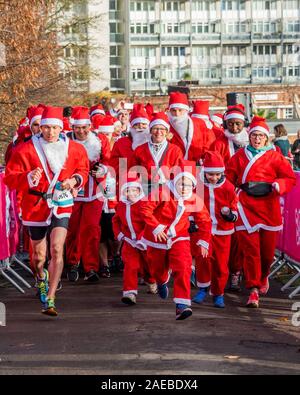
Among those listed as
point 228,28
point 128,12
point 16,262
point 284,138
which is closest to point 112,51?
point 128,12

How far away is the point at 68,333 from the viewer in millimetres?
10352

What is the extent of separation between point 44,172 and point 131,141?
1.81 meters

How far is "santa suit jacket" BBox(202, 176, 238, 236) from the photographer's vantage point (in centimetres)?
1230

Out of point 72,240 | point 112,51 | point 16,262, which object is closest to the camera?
point 72,240

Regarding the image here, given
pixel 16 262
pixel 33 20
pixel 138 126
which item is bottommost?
pixel 16 262

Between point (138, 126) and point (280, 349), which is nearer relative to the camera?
point (280, 349)

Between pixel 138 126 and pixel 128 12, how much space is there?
83319 mm

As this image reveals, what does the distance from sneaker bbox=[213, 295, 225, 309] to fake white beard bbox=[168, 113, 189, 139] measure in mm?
2256

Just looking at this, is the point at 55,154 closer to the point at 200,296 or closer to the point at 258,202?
the point at 200,296

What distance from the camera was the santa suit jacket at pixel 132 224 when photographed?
38.8 feet

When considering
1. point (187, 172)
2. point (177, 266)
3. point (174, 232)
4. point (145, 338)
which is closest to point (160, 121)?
point (187, 172)

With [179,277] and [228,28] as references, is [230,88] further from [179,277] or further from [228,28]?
[179,277]

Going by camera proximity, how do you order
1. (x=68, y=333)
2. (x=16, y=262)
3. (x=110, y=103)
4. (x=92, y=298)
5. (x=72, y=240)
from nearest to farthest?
(x=68, y=333), (x=92, y=298), (x=72, y=240), (x=16, y=262), (x=110, y=103)

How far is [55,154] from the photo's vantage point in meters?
11.6
